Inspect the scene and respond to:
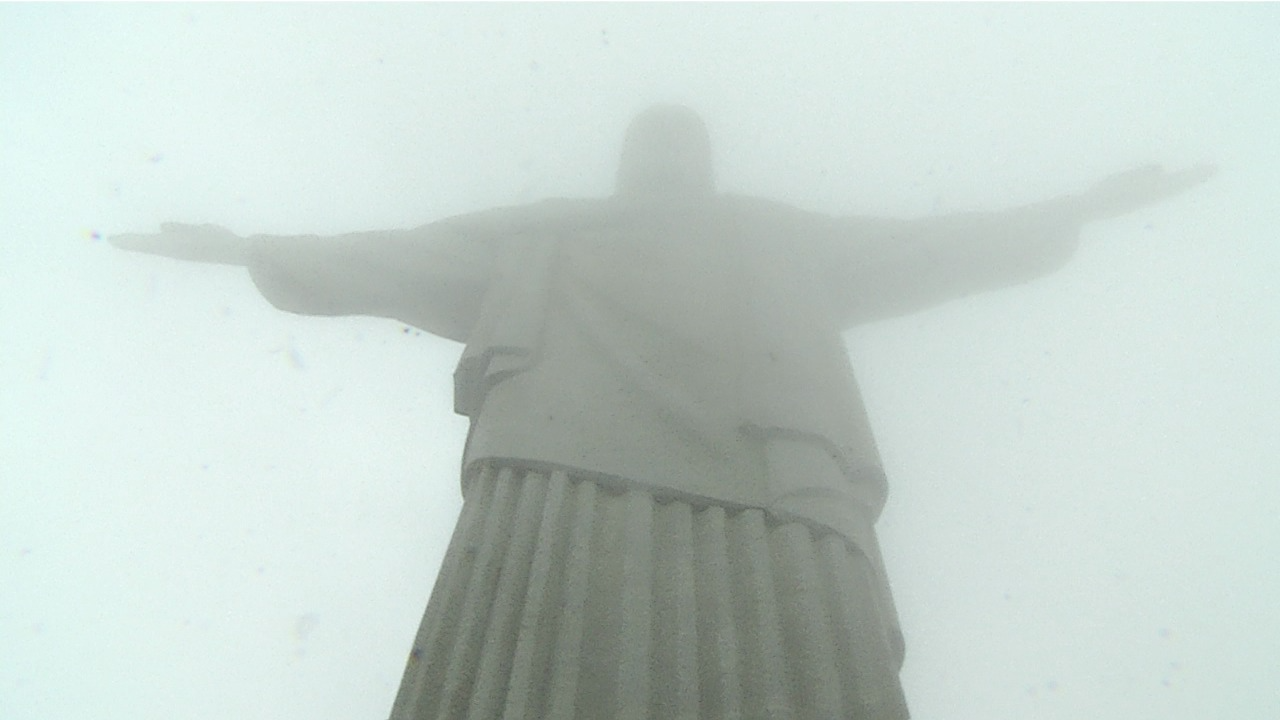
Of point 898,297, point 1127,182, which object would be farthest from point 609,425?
point 1127,182

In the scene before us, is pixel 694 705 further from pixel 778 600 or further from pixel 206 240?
pixel 206 240

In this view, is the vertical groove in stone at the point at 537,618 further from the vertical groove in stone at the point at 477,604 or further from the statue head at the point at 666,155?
the statue head at the point at 666,155

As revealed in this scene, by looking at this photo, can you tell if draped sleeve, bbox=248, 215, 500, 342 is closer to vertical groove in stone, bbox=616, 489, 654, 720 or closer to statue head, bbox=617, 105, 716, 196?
statue head, bbox=617, 105, 716, 196

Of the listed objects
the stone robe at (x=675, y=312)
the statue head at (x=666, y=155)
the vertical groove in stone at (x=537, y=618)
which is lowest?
the vertical groove in stone at (x=537, y=618)

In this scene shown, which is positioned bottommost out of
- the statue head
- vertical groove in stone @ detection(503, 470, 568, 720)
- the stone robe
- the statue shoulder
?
vertical groove in stone @ detection(503, 470, 568, 720)

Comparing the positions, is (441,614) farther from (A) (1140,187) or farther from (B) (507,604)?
(A) (1140,187)

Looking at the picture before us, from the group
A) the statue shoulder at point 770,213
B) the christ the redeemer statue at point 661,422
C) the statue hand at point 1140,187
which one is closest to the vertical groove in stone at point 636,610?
the christ the redeemer statue at point 661,422

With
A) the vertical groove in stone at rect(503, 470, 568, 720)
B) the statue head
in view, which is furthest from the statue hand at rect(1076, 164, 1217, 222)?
the vertical groove in stone at rect(503, 470, 568, 720)

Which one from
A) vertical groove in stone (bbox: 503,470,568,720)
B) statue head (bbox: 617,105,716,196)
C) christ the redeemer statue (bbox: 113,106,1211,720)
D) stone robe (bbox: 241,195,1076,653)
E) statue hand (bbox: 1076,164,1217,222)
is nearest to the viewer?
vertical groove in stone (bbox: 503,470,568,720)
